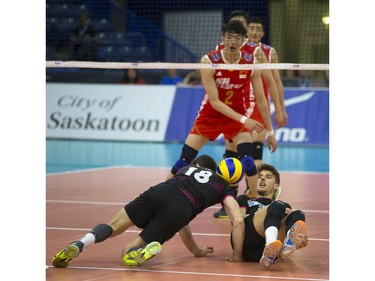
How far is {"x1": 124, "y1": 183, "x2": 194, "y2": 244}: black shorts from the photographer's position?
24.6 feet

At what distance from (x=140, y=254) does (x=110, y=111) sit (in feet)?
53.3

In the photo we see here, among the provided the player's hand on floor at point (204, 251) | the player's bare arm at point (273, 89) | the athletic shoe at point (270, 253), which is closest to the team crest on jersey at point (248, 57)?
the player's bare arm at point (273, 89)

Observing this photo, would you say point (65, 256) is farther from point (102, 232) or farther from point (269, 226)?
point (269, 226)

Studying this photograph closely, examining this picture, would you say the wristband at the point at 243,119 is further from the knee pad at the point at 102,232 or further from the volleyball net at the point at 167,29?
the volleyball net at the point at 167,29

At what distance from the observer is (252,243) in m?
7.73

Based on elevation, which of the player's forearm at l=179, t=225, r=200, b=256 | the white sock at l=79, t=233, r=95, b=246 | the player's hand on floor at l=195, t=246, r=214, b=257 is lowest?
the player's hand on floor at l=195, t=246, r=214, b=257

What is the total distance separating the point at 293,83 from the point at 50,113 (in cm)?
658

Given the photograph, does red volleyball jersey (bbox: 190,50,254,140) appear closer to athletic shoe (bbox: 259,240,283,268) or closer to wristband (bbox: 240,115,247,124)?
wristband (bbox: 240,115,247,124)

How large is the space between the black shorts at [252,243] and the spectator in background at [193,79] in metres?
16.0

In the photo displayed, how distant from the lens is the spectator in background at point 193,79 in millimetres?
23712

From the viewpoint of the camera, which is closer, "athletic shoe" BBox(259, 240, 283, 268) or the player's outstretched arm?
"athletic shoe" BBox(259, 240, 283, 268)

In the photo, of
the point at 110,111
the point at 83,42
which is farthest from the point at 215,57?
the point at 83,42

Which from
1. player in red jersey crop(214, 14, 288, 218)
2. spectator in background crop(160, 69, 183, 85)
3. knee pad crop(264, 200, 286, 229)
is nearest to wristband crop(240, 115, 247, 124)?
player in red jersey crop(214, 14, 288, 218)

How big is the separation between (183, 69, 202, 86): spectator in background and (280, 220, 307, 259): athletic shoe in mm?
16469
